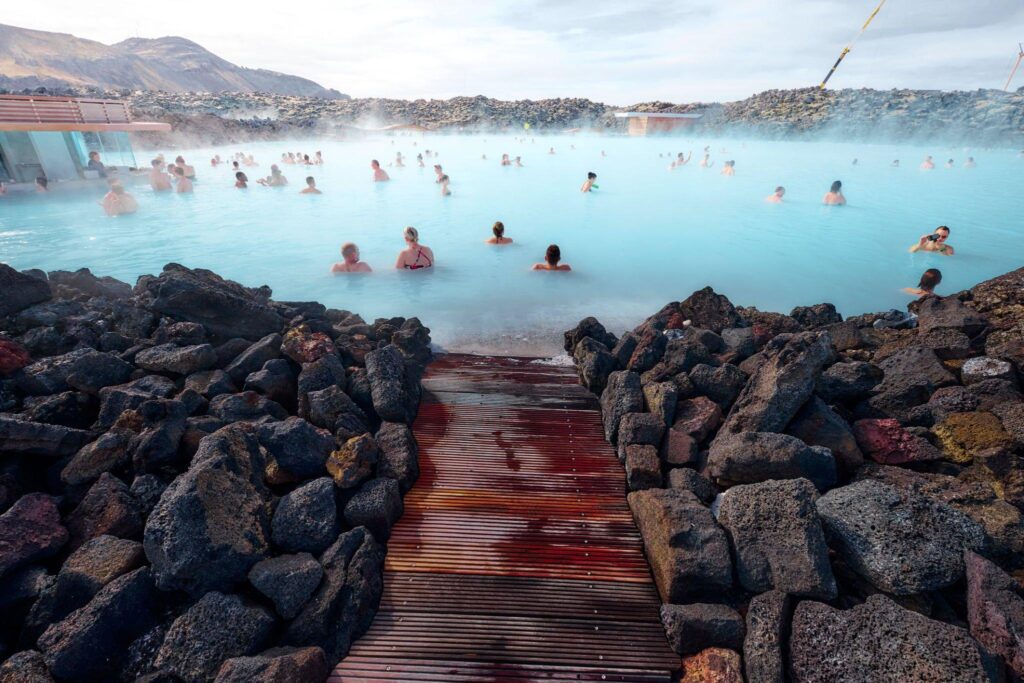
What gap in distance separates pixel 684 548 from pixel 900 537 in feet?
3.30

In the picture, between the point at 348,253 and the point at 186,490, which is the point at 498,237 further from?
the point at 186,490

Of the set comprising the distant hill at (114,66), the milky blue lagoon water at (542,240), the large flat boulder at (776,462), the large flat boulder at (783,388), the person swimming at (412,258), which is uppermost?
the distant hill at (114,66)

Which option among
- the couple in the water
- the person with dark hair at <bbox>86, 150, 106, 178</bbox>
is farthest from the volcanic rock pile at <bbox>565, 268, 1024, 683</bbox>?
the person with dark hair at <bbox>86, 150, 106, 178</bbox>

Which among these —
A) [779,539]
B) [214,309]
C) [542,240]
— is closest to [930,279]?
[779,539]

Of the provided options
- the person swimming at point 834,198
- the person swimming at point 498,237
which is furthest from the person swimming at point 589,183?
the person swimming at point 834,198

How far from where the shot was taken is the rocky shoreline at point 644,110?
36875 mm

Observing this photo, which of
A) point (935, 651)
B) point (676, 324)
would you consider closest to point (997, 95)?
point (676, 324)

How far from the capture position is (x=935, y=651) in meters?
1.95

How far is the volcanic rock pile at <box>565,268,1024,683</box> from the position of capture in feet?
6.88

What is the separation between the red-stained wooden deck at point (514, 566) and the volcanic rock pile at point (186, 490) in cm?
20

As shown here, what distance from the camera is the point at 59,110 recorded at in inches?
519

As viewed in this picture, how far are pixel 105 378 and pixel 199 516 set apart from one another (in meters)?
1.91

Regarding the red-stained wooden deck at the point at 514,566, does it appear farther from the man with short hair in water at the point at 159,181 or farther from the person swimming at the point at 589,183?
the man with short hair in water at the point at 159,181

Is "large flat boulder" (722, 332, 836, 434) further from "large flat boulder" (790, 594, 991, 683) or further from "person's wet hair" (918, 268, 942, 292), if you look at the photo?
"person's wet hair" (918, 268, 942, 292)
